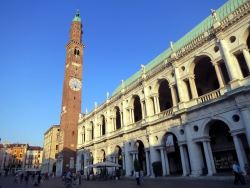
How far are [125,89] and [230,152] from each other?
696 inches

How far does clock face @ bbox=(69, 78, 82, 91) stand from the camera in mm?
50116

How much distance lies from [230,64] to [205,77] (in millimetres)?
8017

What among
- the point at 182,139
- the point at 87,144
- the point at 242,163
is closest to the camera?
the point at 242,163

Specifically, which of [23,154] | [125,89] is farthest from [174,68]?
[23,154]

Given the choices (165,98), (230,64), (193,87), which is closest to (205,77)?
(193,87)

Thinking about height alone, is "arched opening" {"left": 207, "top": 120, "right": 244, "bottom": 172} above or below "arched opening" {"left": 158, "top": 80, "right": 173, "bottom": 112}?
below

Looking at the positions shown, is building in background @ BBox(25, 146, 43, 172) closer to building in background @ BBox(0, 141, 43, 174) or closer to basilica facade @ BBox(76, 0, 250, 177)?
building in background @ BBox(0, 141, 43, 174)

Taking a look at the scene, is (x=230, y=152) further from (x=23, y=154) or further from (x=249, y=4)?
(x=23, y=154)

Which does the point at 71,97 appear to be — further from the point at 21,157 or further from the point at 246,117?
the point at 21,157

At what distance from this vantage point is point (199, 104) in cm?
1870

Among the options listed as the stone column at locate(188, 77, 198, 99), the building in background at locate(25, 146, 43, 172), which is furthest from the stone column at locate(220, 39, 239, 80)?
the building in background at locate(25, 146, 43, 172)

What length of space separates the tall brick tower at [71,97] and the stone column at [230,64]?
39.0 meters

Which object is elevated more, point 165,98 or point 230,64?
point 165,98

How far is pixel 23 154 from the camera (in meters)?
102
